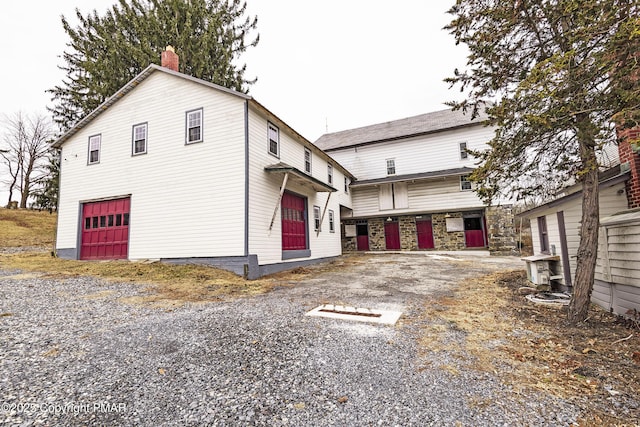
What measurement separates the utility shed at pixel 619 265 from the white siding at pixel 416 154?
15150mm

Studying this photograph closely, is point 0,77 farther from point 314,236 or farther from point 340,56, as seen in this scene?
point 314,236

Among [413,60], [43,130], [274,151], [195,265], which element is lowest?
[195,265]

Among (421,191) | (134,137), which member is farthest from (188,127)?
(421,191)

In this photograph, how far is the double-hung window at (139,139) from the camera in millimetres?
12093

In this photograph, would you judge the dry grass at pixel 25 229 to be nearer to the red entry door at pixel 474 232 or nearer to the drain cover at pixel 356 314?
the drain cover at pixel 356 314

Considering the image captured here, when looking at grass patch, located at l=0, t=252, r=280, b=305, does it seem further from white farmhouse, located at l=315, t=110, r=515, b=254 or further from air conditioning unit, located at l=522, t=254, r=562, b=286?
white farmhouse, located at l=315, t=110, r=515, b=254

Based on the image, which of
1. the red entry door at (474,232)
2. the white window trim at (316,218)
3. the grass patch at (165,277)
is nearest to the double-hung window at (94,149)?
the grass patch at (165,277)

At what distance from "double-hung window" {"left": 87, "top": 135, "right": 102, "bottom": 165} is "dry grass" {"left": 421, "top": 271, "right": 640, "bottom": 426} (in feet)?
50.2

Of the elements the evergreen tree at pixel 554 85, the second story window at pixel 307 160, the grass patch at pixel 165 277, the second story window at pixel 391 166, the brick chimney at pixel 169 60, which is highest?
the brick chimney at pixel 169 60

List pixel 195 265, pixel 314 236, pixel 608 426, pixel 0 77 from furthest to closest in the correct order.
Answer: pixel 0 77 < pixel 314 236 < pixel 195 265 < pixel 608 426

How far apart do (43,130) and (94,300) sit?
111ft

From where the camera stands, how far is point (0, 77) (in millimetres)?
25109

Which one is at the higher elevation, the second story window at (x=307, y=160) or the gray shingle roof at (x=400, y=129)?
the gray shingle roof at (x=400, y=129)

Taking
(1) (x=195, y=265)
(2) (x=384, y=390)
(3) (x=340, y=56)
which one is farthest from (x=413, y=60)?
(2) (x=384, y=390)
